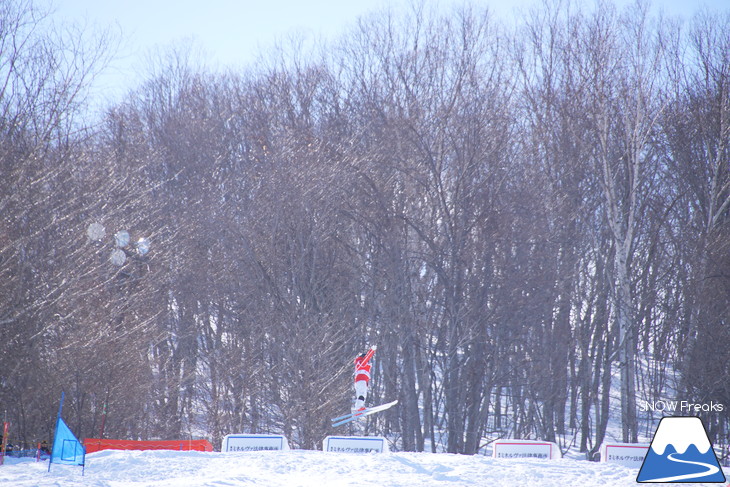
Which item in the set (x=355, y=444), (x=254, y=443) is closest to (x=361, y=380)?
(x=355, y=444)

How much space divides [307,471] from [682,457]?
16.6 ft

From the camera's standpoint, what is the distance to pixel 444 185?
81.6 feet

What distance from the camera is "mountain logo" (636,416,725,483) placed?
8984mm

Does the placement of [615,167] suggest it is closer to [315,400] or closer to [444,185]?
[444,185]

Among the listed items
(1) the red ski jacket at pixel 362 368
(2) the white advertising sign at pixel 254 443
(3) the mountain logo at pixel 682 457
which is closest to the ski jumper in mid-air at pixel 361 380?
(1) the red ski jacket at pixel 362 368

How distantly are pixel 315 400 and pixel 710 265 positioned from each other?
40.4 feet

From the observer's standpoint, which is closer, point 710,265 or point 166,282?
point 710,265

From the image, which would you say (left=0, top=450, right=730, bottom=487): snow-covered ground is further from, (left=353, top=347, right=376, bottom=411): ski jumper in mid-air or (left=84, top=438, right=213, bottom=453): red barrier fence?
(left=353, top=347, right=376, bottom=411): ski jumper in mid-air

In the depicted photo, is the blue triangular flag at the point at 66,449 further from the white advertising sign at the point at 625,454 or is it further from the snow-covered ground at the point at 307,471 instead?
the white advertising sign at the point at 625,454

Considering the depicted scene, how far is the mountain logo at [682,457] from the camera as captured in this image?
8.98 meters

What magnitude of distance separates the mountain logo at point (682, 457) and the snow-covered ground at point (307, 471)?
1109 millimetres

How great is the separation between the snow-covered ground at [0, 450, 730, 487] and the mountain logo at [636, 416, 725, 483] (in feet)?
3.64

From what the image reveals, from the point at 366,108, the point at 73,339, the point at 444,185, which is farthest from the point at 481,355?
the point at 73,339

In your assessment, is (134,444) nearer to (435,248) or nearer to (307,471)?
(307,471)
